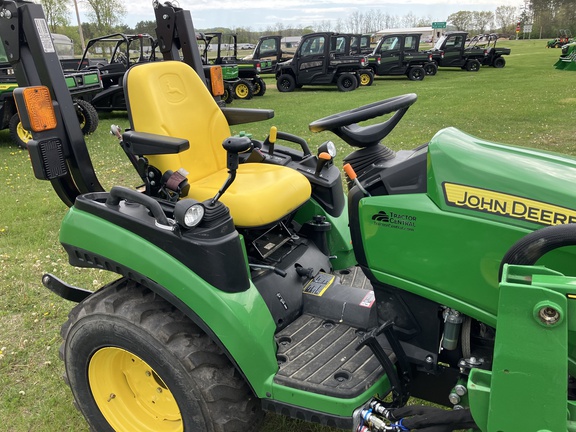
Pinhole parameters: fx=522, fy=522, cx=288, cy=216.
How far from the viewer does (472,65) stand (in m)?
23.7

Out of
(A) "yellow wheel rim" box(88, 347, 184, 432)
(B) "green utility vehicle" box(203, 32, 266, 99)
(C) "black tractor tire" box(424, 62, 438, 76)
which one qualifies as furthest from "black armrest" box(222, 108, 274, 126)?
(C) "black tractor tire" box(424, 62, 438, 76)

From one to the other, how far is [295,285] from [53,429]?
4.59 feet

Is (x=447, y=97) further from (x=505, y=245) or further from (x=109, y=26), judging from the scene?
(x=109, y=26)

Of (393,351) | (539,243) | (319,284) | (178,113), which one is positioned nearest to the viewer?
(539,243)

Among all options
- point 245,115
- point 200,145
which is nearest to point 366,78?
point 245,115

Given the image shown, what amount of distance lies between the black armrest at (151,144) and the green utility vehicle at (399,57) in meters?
19.8

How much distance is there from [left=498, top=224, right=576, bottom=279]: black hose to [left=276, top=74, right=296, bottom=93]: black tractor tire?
1798 centimetres

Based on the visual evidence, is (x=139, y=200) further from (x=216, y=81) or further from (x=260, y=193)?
(x=216, y=81)

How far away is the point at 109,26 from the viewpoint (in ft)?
127

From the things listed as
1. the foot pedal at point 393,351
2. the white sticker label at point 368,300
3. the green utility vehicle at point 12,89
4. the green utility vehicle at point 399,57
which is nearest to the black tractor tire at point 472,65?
the green utility vehicle at point 399,57

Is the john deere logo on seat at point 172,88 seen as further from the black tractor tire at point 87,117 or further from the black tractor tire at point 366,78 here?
the black tractor tire at point 366,78

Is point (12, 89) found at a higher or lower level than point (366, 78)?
higher

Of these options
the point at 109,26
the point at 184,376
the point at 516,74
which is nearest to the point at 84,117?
the point at 184,376

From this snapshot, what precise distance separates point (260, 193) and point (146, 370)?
959mm
